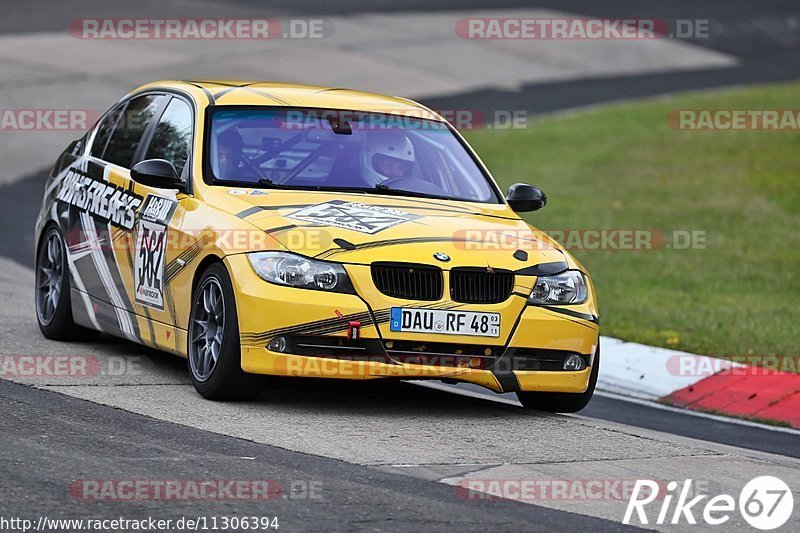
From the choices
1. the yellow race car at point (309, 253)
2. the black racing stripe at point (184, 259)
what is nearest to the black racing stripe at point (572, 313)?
the yellow race car at point (309, 253)

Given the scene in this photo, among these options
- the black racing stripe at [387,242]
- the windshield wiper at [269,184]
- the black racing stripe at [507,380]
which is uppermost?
the windshield wiper at [269,184]

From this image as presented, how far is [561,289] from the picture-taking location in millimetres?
8609

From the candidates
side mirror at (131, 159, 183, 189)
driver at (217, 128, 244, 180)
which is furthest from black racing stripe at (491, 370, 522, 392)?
side mirror at (131, 159, 183, 189)

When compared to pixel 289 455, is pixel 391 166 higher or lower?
higher

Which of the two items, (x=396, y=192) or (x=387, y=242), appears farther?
(x=396, y=192)

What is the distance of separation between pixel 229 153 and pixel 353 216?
108cm

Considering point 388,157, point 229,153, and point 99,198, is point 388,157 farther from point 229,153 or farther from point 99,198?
point 99,198

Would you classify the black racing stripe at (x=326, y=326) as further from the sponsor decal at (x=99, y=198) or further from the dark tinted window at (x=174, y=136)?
the sponsor decal at (x=99, y=198)

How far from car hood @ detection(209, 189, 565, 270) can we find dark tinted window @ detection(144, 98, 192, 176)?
66 cm

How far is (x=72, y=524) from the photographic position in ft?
19.5

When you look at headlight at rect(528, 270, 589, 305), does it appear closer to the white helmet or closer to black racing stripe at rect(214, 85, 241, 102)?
the white helmet

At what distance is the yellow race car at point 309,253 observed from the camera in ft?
26.8

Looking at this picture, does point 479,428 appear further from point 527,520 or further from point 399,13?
point 399,13

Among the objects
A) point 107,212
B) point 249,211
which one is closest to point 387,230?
point 249,211
